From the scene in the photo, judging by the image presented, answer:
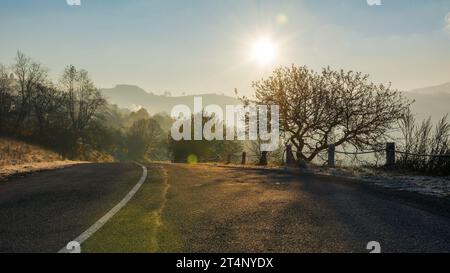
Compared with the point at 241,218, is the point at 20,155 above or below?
below

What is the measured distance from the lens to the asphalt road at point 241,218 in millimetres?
4828

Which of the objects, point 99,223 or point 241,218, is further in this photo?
point 241,218

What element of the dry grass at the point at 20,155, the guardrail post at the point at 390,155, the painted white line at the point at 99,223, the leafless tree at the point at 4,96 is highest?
the leafless tree at the point at 4,96

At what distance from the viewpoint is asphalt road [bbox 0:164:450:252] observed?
4828 mm

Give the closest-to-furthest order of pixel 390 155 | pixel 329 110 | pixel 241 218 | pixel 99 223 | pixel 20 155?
pixel 99 223 < pixel 241 218 < pixel 390 155 < pixel 329 110 < pixel 20 155

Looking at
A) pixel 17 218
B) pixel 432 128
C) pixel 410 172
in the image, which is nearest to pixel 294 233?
pixel 17 218

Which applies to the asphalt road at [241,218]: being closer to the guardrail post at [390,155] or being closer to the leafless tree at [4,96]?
the guardrail post at [390,155]

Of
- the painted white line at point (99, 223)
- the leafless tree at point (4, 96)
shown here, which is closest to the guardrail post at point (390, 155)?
the painted white line at point (99, 223)

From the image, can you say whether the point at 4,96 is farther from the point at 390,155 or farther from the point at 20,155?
the point at 390,155

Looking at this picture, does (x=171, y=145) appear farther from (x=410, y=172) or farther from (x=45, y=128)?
(x=410, y=172)

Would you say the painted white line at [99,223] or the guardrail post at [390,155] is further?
the guardrail post at [390,155]

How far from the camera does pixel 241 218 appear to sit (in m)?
6.38

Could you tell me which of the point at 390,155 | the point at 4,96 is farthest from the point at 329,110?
the point at 4,96

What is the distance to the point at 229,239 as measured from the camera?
198 inches
